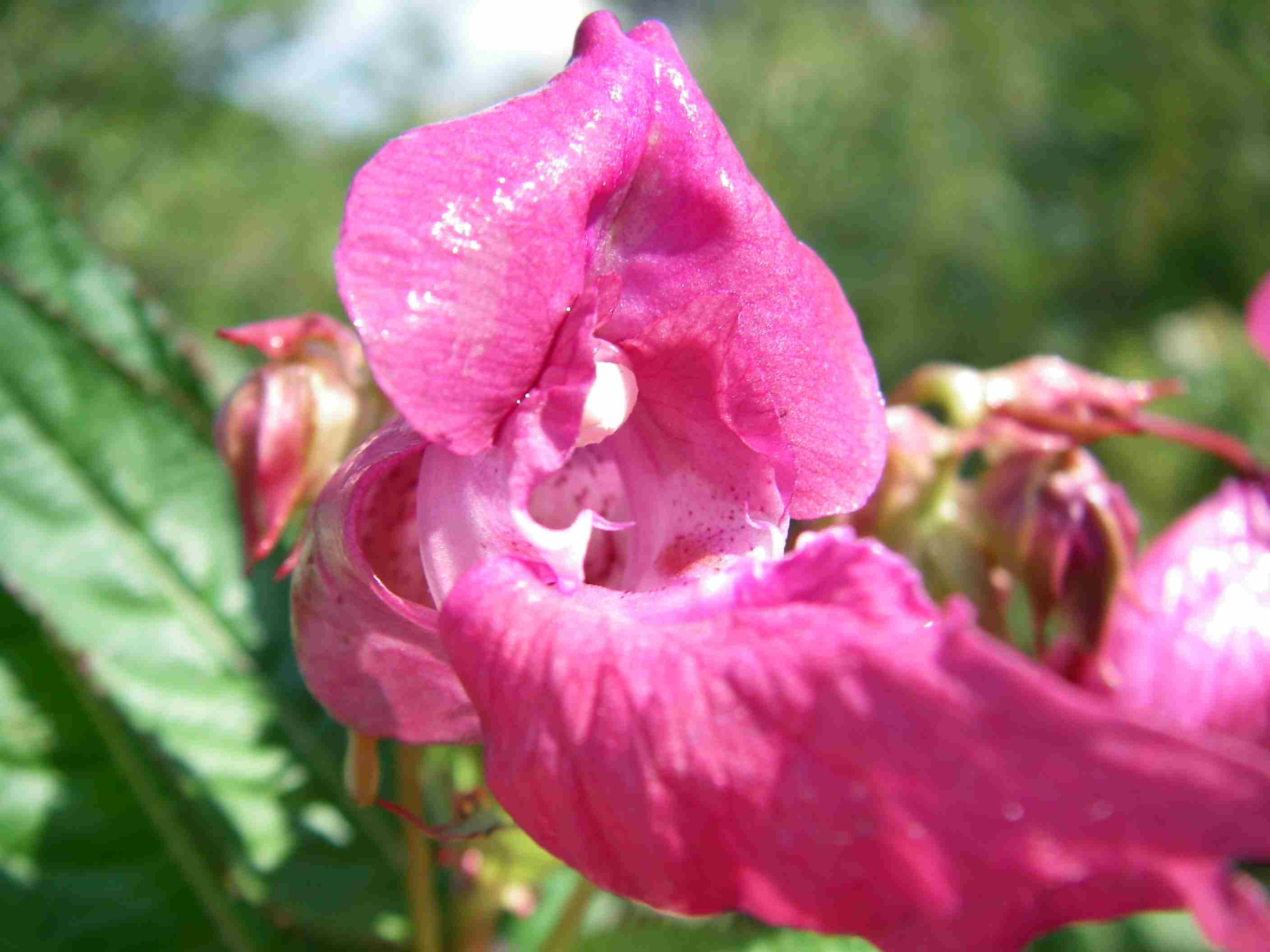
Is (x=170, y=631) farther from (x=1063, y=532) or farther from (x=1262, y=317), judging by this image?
(x=1262, y=317)

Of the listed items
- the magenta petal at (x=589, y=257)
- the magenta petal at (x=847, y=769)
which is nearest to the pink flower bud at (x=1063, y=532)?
the magenta petal at (x=589, y=257)

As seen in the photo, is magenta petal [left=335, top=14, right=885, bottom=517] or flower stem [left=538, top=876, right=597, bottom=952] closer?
magenta petal [left=335, top=14, right=885, bottom=517]

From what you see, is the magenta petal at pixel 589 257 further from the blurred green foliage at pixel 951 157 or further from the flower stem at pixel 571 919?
the blurred green foliage at pixel 951 157

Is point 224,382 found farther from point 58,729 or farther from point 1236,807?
point 1236,807

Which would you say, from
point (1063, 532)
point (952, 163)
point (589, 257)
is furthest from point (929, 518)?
point (952, 163)

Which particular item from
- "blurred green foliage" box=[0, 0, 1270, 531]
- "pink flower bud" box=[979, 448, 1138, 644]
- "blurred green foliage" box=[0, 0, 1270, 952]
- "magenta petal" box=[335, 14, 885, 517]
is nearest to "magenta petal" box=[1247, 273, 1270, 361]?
"pink flower bud" box=[979, 448, 1138, 644]

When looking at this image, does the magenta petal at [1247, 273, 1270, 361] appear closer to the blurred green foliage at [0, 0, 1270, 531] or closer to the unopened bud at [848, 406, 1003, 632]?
the unopened bud at [848, 406, 1003, 632]
